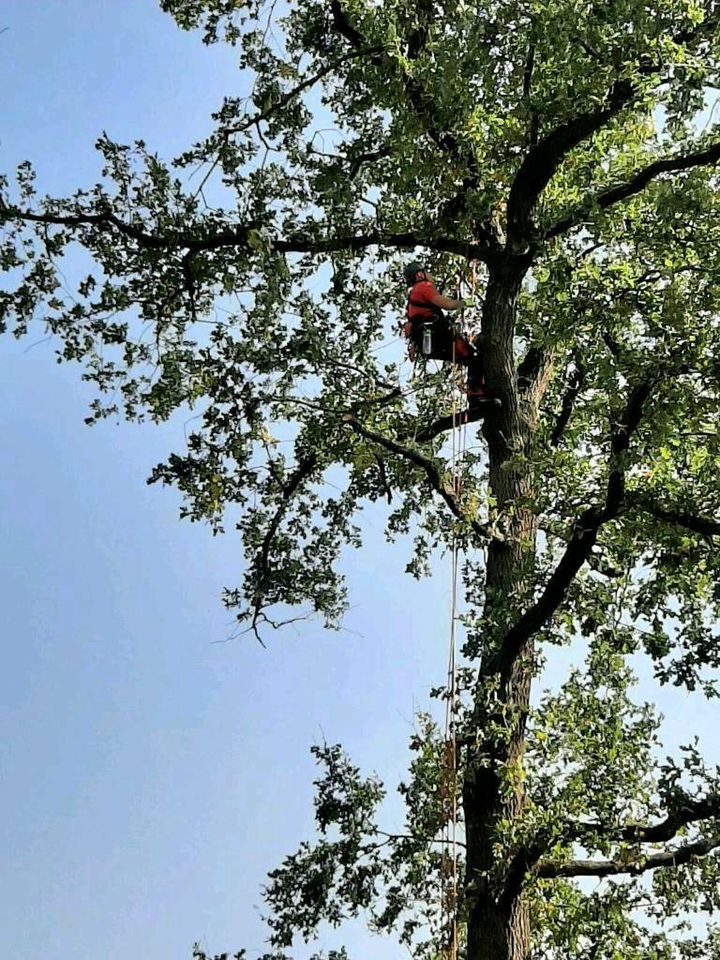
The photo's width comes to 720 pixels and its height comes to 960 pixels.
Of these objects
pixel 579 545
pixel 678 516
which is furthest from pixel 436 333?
pixel 678 516

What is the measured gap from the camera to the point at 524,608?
6.70 m

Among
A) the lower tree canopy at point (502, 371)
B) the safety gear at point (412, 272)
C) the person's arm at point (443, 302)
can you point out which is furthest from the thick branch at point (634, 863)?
the safety gear at point (412, 272)

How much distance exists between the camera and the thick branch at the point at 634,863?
240 inches

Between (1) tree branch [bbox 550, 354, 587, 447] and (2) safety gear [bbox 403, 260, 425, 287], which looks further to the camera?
(1) tree branch [bbox 550, 354, 587, 447]

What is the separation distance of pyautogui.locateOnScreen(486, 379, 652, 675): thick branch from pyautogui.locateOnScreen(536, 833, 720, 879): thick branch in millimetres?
1101

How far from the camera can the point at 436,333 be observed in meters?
8.02

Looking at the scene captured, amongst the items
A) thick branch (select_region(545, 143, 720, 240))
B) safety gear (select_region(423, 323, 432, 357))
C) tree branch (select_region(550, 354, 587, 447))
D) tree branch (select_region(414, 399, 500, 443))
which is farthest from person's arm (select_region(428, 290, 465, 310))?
tree branch (select_region(550, 354, 587, 447))

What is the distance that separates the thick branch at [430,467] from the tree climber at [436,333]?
774 mm

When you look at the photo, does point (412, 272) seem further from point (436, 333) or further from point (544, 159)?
point (544, 159)

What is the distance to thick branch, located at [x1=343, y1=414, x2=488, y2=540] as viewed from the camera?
711 centimetres

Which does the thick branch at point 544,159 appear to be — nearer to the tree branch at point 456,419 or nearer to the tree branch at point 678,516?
the tree branch at point 456,419

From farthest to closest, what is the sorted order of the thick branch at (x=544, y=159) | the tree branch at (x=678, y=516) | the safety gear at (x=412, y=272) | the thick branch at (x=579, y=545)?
the safety gear at (x=412, y=272), the thick branch at (x=544, y=159), the tree branch at (x=678, y=516), the thick branch at (x=579, y=545)

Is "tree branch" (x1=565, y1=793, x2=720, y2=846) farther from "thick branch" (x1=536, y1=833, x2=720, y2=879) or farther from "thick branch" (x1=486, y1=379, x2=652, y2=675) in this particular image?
"thick branch" (x1=486, y1=379, x2=652, y2=675)

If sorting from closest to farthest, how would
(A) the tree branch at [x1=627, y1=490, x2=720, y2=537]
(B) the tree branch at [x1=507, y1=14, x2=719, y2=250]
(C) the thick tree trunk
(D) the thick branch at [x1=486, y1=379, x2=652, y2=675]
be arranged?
(D) the thick branch at [x1=486, y1=379, x2=652, y2=675], (A) the tree branch at [x1=627, y1=490, x2=720, y2=537], (B) the tree branch at [x1=507, y1=14, x2=719, y2=250], (C) the thick tree trunk
